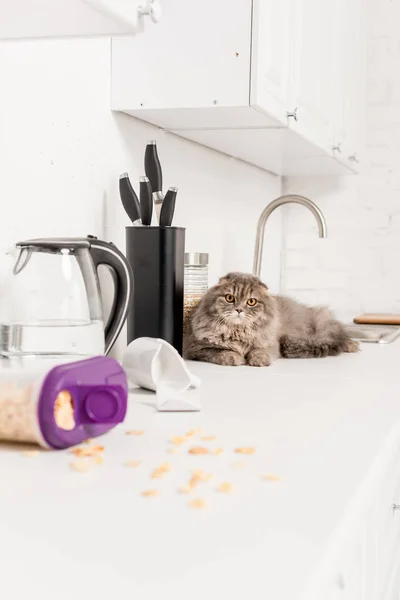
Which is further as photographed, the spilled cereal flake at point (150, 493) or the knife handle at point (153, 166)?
the knife handle at point (153, 166)

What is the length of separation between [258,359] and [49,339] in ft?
2.07

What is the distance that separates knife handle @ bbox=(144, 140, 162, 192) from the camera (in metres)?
1.74

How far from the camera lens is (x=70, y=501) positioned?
0.71 meters

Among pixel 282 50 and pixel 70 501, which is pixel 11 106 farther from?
pixel 70 501

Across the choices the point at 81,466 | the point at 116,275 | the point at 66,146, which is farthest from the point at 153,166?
the point at 81,466

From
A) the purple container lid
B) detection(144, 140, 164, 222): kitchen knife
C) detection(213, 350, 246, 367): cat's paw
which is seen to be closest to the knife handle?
detection(144, 140, 164, 222): kitchen knife

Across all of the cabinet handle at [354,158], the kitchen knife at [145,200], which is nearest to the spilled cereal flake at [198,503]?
the kitchen knife at [145,200]

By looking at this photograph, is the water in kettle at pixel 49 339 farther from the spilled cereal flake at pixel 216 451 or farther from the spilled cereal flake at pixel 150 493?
the spilled cereal flake at pixel 150 493

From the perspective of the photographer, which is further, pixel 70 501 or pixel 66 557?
pixel 70 501

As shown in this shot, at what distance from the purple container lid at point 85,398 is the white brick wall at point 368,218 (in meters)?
2.58

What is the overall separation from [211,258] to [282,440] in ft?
5.33

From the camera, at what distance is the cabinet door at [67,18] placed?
98 cm

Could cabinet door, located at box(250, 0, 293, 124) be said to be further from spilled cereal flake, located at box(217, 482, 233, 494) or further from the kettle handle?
spilled cereal flake, located at box(217, 482, 233, 494)

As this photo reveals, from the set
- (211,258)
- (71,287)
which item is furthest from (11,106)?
(211,258)
